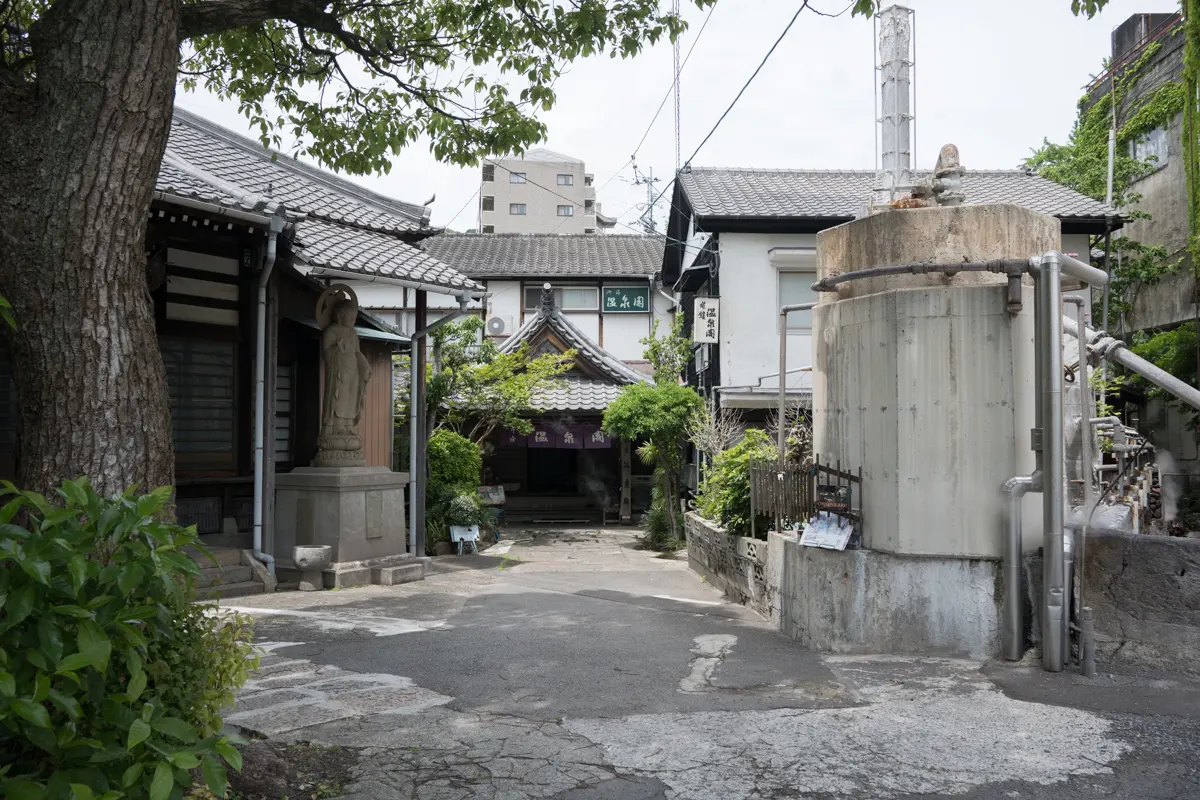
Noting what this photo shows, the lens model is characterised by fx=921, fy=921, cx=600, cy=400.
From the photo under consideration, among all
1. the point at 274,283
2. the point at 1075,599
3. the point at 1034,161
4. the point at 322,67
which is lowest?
the point at 1075,599

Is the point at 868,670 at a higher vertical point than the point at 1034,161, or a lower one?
lower

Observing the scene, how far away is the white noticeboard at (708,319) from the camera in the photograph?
19797 millimetres

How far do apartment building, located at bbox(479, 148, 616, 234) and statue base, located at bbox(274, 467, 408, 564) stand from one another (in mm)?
33110

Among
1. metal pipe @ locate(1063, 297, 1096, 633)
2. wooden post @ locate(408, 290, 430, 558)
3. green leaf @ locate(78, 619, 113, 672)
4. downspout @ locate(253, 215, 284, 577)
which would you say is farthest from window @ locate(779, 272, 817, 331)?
green leaf @ locate(78, 619, 113, 672)

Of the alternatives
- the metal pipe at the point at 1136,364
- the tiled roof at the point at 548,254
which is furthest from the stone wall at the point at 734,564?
the tiled roof at the point at 548,254

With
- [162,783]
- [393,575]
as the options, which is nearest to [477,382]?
[393,575]

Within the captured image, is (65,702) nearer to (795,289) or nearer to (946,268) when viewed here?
(946,268)

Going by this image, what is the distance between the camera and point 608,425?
19.6 metres

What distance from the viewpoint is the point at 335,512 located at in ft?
40.3

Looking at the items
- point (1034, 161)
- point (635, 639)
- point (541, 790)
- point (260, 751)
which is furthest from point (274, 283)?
point (1034, 161)

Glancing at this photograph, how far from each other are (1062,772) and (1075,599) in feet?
7.88

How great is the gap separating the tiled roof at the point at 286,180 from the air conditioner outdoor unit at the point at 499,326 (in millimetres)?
12265

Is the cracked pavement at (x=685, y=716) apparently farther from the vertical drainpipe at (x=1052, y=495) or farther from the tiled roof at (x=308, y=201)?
the tiled roof at (x=308, y=201)

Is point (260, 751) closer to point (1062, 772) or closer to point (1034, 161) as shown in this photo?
point (1062, 772)
